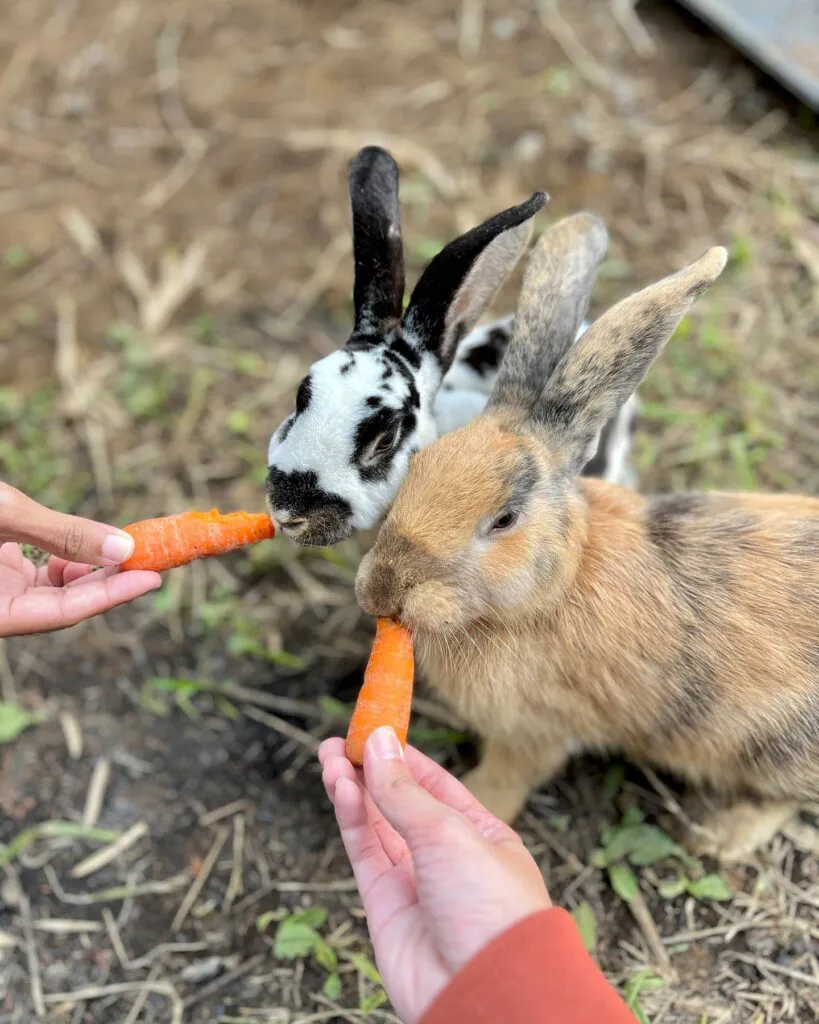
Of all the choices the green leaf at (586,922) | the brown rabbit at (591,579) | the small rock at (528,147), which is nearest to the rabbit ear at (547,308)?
the brown rabbit at (591,579)

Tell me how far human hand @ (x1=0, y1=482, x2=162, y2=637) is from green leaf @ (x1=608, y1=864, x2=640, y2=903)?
1827 mm

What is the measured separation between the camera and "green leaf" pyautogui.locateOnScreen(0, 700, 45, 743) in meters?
3.57

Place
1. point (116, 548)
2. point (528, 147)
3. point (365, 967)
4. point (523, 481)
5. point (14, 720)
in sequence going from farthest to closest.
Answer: point (528, 147) < point (14, 720) < point (365, 967) < point (116, 548) < point (523, 481)

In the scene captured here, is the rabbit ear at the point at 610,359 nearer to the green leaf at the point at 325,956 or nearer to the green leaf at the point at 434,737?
the green leaf at the point at 434,737

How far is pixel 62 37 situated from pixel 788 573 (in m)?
5.89

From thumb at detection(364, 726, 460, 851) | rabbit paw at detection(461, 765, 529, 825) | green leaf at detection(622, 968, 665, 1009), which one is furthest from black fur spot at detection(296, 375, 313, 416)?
green leaf at detection(622, 968, 665, 1009)

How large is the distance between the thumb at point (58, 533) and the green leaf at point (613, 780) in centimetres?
190

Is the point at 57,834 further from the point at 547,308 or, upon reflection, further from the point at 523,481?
the point at 547,308

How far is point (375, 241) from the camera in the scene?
2.92 m

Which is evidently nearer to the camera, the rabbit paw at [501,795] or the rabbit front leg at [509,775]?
the rabbit front leg at [509,775]

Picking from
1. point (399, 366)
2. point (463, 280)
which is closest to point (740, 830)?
point (399, 366)

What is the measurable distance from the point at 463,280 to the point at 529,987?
197cm

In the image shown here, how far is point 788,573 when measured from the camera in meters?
2.64

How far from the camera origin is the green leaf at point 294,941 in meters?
3.02
